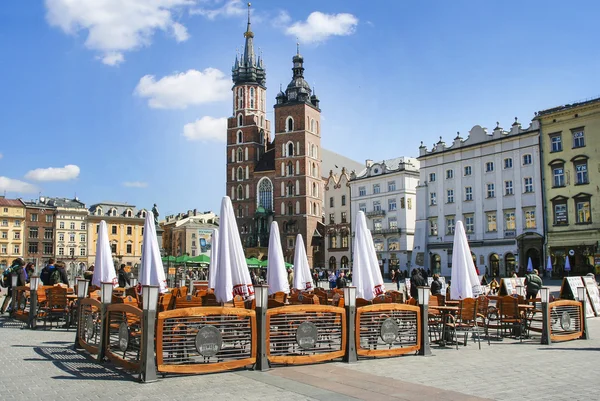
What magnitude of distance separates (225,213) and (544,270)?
38.8 meters

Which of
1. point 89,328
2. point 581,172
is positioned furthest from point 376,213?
point 89,328

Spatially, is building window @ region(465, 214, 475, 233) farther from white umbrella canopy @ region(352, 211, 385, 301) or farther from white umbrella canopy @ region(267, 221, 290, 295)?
white umbrella canopy @ region(352, 211, 385, 301)

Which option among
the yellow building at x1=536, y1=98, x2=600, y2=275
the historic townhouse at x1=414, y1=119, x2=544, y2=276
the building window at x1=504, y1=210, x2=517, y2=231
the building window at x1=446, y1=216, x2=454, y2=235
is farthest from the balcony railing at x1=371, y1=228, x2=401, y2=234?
the yellow building at x1=536, y1=98, x2=600, y2=275

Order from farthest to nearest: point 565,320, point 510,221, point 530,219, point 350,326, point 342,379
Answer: point 510,221 < point 530,219 < point 565,320 < point 350,326 < point 342,379

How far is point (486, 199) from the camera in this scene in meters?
Answer: 50.1

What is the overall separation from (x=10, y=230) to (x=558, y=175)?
8078 centimetres

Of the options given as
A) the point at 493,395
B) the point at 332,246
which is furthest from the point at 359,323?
the point at 332,246

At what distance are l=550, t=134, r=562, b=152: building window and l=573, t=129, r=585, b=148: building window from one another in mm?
1285

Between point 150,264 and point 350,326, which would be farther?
point 150,264

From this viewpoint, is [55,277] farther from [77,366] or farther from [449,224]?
[449,224]

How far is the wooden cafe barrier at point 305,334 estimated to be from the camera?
9.27 metres

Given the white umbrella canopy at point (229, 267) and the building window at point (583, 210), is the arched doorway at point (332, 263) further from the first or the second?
the white umbrella canopy at point (229, 267)

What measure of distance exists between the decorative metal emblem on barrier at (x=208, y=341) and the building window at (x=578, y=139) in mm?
41174

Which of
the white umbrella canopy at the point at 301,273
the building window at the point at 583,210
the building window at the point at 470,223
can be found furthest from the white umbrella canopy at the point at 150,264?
the building window at the point at 470,223
